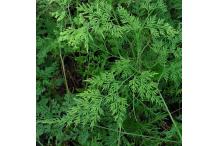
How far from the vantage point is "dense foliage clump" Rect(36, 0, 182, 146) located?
1.60 meters

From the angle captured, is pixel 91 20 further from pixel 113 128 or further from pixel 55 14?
pixel 113 128

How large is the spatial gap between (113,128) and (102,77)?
231 mm

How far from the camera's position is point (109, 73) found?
5.32 ft

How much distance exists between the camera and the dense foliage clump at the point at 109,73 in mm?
1597

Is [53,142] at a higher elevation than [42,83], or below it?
below
